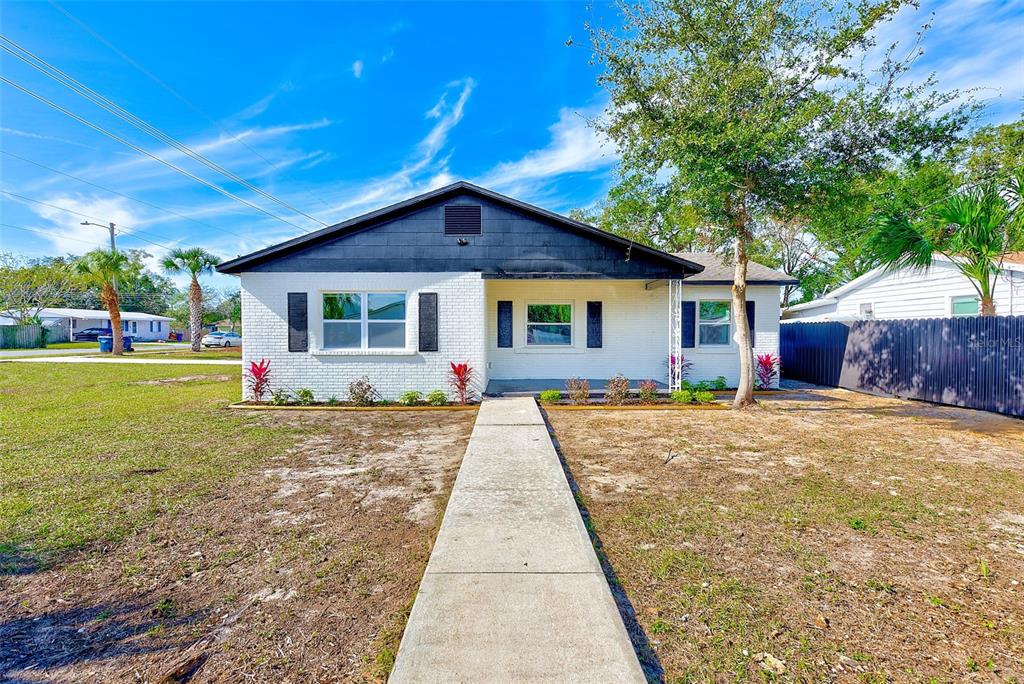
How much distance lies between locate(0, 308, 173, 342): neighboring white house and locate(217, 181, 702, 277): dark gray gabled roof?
128ft

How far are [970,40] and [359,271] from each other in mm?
13938

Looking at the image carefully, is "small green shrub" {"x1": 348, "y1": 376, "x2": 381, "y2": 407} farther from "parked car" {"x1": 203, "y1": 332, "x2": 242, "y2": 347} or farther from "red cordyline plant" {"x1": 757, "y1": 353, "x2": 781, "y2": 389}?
"parked car" {"x1": 203, "y1": 332, "x2": 242, "y2": 347}

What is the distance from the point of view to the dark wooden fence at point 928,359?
27.4 feet

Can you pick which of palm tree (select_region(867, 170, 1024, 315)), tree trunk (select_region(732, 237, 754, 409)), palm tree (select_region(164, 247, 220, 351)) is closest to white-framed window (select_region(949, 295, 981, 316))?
palm tree (select_region(867, 170, 1024, 315))

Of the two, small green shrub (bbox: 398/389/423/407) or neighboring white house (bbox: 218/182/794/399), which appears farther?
neighboring white house (bbox: 218/182/794/399)

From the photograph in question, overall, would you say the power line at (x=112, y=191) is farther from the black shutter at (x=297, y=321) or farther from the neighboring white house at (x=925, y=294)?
the neighboring white house at (x=925, y=294)

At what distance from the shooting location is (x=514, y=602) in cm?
248

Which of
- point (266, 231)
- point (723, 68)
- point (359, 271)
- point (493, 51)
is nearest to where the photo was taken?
point (723, 68)

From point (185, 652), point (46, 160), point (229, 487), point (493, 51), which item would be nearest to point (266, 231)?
point (46, 160)

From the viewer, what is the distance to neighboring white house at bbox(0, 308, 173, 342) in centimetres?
4059

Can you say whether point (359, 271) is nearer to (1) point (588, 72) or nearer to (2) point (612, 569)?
(1) point (588, 72)

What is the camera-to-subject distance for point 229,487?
14.8 ft

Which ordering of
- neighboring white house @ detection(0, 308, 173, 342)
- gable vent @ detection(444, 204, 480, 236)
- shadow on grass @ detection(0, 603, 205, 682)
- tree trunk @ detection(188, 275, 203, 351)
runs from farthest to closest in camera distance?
1. neighboring white house @ detection(0, 308, 173, 342)
2. tree trunk @ detection(188, 275, 203, 351)
3. gable vent @ detection(444, 204, 480, 236)
4. shadow on grass @ detection(0, 603, 205, 682)

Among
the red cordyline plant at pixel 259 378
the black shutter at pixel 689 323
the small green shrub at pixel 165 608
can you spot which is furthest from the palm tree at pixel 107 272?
the black shutter at pixel 689 323
